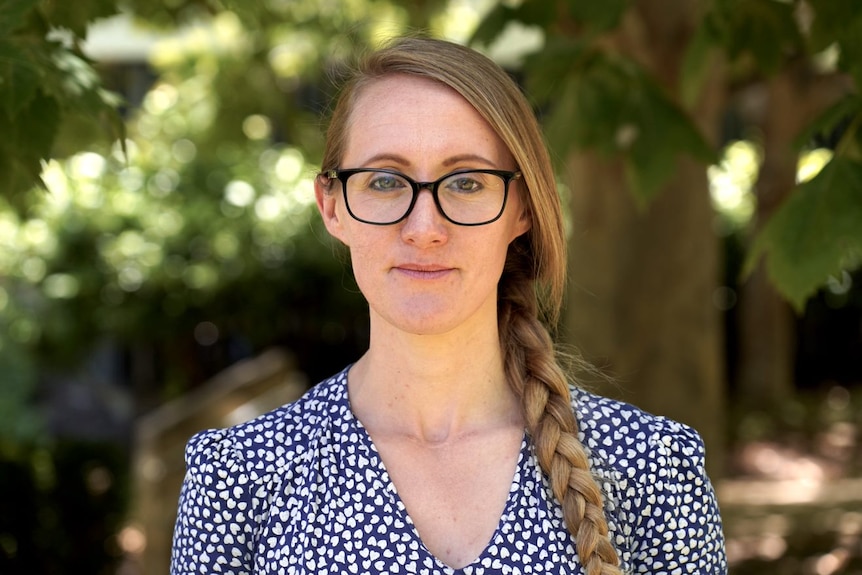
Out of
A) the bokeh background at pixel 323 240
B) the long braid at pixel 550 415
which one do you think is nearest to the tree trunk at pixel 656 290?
the bokeh background at pixel 323 240

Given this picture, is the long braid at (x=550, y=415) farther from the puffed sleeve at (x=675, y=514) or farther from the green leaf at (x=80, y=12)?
the green leaf at (x=80, y=12)

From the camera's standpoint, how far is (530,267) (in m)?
2.12

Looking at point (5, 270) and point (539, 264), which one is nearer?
point (539, 264)

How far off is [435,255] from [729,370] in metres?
11.4

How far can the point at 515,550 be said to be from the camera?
181 centimetres

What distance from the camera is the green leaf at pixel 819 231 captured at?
→ 8.06ft

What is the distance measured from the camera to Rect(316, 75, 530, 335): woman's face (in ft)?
5.97

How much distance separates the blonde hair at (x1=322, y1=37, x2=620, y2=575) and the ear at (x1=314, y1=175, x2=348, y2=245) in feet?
0.13

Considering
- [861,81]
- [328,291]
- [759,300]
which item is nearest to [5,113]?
[861,81]

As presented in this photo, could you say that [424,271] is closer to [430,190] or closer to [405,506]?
[430,190]

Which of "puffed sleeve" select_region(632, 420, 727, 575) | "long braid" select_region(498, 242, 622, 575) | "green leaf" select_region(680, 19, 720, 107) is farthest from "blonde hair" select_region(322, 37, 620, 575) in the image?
"green leaf" select_region(680, 19, 720, 107)

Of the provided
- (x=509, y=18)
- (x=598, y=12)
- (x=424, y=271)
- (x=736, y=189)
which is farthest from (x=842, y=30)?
(x=736, y=189)

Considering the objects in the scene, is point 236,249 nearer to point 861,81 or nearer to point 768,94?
point 768,94

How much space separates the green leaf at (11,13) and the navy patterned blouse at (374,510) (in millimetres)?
876
